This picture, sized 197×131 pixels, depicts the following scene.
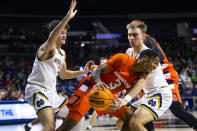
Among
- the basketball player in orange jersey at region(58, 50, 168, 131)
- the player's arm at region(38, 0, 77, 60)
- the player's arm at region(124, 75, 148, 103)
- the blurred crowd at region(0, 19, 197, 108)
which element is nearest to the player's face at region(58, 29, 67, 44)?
the player's arm at region(38, 0, 77, 60)

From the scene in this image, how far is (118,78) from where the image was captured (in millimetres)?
3904

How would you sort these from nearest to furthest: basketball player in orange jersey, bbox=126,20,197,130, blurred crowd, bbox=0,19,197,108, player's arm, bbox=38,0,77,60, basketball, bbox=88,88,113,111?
basketball, bbox=88,88,113,111 → player's arm, bbox=38,0,77,60 → basketball player in orange jersey, bbox=126,20,197,130 → blurred crowd, bbox=0,19,197,108

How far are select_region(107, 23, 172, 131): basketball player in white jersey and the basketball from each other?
25 cm

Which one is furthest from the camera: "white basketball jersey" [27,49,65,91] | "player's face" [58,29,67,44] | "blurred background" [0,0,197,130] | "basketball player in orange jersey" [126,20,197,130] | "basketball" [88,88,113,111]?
"blurred background" [0,0,197,130]

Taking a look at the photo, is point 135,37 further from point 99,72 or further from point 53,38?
point 53,38

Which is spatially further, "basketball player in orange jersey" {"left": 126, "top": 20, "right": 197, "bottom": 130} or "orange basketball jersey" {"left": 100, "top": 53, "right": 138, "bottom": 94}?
"basketball player in orange jersey" {"left": 126, "top": 20, "right": 197, "bottom": 130}

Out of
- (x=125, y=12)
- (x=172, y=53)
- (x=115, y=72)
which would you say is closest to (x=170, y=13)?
(x=125, y=12)

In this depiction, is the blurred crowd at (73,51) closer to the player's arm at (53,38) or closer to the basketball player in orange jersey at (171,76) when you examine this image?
the basketball player in orange jersey at (171,76)

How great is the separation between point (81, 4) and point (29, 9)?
12.8ft

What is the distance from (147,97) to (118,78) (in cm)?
60

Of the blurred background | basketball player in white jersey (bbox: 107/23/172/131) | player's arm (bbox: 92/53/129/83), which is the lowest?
basketball player in white jersey (bbox: 107/23/172/131)

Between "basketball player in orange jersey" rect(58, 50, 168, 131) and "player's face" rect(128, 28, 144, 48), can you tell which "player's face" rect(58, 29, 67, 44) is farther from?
"player's face" rect(128, 28, 144, 48)

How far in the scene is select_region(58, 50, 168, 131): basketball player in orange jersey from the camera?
12.2 ft

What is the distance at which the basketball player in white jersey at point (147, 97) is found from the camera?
3.81m
